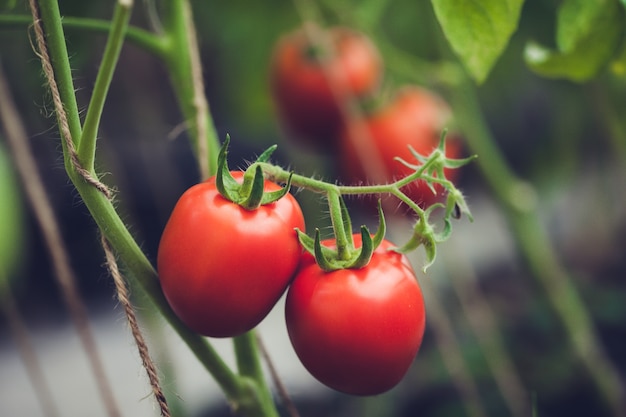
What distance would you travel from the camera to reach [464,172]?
1.77 meters

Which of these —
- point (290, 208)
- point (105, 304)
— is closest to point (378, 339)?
point (290, 208)

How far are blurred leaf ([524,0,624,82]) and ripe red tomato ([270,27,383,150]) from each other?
0.44 meters

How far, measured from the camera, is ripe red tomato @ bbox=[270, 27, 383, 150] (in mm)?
892

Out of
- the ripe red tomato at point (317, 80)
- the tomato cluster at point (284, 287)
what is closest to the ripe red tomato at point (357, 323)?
the tomato cluster at point (284, 287)

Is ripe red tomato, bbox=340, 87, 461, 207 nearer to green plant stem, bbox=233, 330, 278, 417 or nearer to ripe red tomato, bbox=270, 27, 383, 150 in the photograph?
ripe red tomato, bbox=270, 27, 383, 150

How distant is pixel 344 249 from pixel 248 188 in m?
0.05

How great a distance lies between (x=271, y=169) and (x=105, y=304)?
125 cm

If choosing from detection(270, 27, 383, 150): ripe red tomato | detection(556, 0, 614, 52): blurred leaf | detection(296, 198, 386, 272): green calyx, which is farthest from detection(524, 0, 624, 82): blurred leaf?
detection(270, 27, 383, 150): ripe red tomato

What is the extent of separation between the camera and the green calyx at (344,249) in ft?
1.08

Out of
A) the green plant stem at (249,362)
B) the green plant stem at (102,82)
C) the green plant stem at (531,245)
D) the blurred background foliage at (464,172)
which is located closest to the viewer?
the green plant stem at (102,82)

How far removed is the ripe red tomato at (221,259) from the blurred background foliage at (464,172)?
1.42 feet

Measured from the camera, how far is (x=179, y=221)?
325mm

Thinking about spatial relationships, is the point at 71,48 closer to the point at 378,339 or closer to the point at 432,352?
the point at 378,339

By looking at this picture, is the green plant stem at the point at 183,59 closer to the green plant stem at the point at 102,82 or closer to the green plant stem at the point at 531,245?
the green plant stem at the point at 102,82
